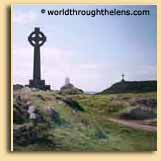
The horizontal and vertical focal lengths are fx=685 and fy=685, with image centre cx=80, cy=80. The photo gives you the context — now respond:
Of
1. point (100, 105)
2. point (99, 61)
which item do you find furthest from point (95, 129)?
point (99, 61)

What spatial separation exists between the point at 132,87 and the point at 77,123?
33 centimetres

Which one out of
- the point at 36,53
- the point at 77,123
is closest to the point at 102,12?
the point at 36,53

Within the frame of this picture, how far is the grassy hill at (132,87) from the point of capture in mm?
3457

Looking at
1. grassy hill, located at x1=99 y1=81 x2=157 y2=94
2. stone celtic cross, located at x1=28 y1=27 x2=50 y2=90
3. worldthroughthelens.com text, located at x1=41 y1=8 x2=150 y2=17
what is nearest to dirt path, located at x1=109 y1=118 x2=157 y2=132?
grassy hill, located at x1=99 y1=81 x2=157 y2=94

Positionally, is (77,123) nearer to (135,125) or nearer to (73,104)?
(73,104)

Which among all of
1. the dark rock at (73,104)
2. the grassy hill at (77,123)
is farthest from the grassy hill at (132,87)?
the dark rock at (73,104)

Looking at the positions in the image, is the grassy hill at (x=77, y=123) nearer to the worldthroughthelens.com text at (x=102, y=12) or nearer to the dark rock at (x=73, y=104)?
the dark rock at (x=73, y=104)

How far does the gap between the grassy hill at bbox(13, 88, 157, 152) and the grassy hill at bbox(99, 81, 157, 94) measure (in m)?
0.03

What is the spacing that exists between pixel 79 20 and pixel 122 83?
39 cm

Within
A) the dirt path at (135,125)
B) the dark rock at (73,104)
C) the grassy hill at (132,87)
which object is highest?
the grassy hill at (132,87)

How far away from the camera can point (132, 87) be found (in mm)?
3469

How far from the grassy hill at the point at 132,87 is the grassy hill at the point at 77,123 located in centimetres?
3

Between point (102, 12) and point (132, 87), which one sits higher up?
point (102, 12)

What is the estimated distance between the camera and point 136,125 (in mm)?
3473
